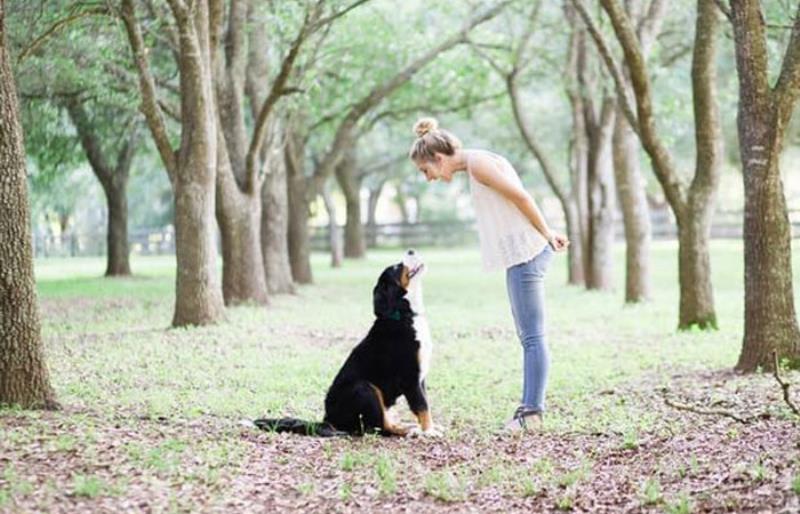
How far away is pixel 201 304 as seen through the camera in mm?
14305

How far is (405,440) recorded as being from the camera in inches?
280

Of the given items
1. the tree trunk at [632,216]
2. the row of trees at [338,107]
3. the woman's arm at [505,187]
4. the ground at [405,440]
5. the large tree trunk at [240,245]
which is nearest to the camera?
the ground at [405,440]

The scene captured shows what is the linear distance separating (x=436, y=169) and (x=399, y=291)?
891mm

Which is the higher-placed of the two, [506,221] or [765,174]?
[765,174]

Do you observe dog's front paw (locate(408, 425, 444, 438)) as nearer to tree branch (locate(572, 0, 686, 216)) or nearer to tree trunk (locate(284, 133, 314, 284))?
tree branch (locate(572, 0, 686, 216))

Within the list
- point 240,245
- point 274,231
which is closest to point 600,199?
point 274,231

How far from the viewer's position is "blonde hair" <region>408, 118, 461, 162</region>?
720 centimetres

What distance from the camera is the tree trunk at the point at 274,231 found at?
2159 centimetres

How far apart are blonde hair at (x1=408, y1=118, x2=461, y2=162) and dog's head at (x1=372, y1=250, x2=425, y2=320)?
716 mm

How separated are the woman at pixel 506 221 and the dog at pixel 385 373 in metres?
0.59

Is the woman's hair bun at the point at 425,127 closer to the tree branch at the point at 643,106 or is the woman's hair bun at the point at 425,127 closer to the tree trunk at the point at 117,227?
the tree branch at the point at 643,106

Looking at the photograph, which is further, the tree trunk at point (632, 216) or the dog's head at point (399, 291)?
the tree trunk at point (632, 216)

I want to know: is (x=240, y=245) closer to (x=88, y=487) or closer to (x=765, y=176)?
(x=765, y=176)

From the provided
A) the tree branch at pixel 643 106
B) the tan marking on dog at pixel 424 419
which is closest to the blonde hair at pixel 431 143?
the tan marking on dog at pixel 424 419
